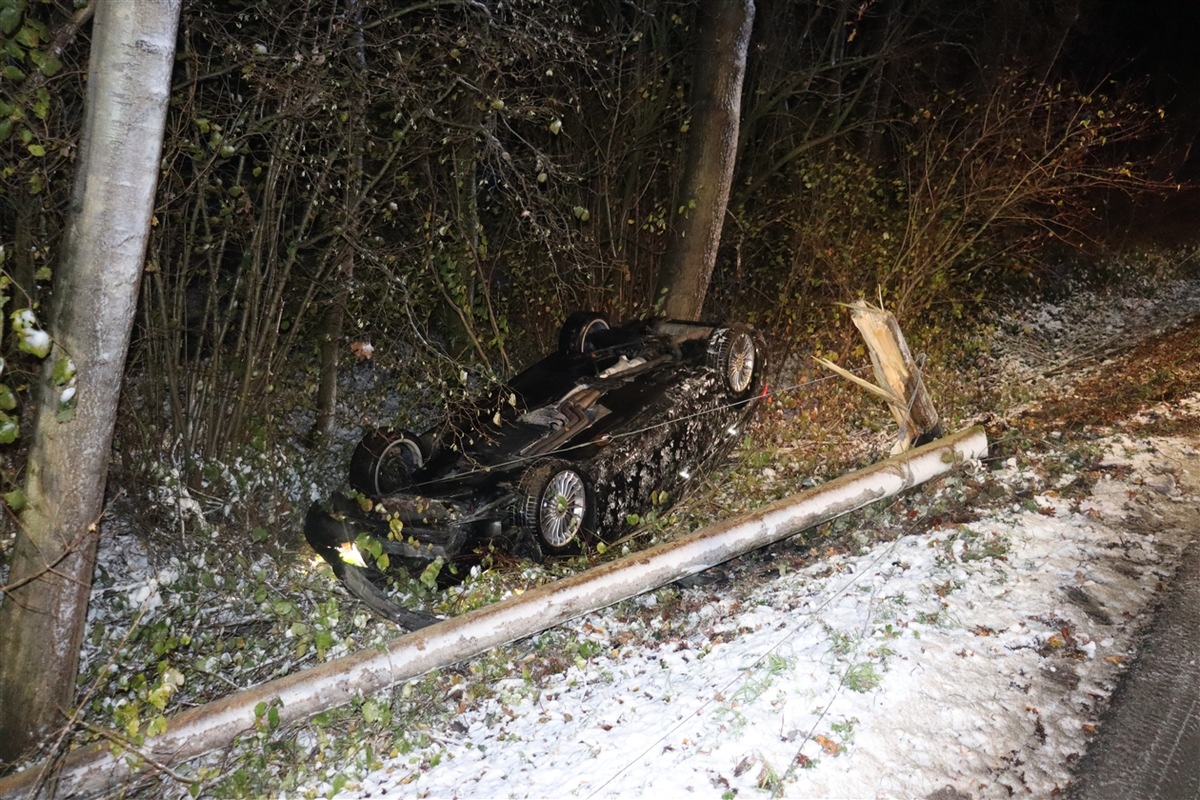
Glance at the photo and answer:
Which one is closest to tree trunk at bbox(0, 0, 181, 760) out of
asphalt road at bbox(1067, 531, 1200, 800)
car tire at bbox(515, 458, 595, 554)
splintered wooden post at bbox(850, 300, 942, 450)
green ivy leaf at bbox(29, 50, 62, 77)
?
green ivy leaf at bbox(29, 50, 62, 77)

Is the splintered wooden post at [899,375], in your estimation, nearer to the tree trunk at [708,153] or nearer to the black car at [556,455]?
the black car at [556,455]

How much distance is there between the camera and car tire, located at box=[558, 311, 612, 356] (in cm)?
788

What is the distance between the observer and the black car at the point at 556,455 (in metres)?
5.61

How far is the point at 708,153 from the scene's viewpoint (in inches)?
369

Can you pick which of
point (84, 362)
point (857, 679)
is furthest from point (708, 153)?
point (84, 362)

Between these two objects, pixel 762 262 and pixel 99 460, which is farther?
pixel 762 262

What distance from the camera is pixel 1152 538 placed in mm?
5270

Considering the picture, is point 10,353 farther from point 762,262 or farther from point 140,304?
point 762,262

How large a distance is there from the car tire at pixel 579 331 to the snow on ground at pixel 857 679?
3.03 metres

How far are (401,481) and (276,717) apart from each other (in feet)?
8.26

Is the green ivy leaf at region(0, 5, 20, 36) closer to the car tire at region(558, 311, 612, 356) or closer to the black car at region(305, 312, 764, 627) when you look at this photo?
the black car at region(305, 312, 764, 627)

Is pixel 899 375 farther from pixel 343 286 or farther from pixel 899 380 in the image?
pixel 343 286

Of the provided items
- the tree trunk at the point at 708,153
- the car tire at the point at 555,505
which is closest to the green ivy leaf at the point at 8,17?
the car tire at the point at 555,505

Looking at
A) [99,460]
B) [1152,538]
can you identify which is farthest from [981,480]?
[99,460]
